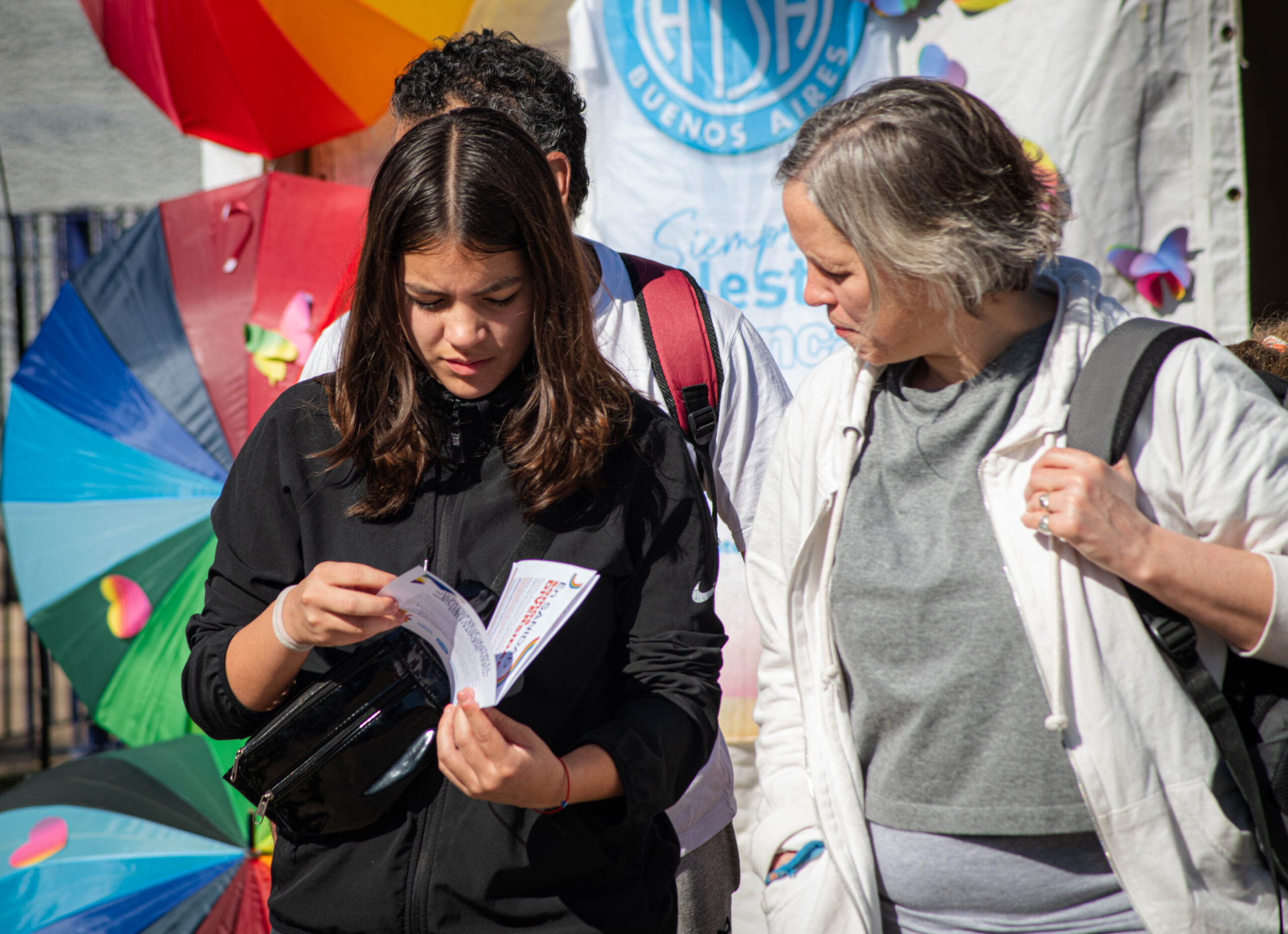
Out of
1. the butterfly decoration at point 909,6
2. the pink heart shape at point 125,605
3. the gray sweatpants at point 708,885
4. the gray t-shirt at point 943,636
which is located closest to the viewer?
the gray t-shirt at point 943,636

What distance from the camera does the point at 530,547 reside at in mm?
1351

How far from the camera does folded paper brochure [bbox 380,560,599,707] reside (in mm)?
1123

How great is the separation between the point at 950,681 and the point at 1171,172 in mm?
2326

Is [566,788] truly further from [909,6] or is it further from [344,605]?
[909,6]

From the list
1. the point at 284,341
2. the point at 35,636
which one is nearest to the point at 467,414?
the point at 284,341

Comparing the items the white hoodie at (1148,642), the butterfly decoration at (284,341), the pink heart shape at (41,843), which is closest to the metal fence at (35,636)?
the butterfly decoration at (284,341)

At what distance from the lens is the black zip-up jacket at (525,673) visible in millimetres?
1269

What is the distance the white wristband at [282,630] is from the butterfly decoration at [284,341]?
7.68 ft

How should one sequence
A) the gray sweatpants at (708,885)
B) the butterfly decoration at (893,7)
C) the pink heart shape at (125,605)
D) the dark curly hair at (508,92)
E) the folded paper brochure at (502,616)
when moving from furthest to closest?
the pink heart shape at (125,605)
the butterfly decoration at (893,7)
the dark curly hair at (508,92)
the gray sweatpants at (708,885)
the folded paper brochure at (502,616)

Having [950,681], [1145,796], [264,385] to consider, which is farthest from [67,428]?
[1145,796]

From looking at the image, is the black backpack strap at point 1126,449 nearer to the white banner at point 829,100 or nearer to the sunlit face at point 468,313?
the sunlit face at point 468,313

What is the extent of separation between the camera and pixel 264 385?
3.48 meters

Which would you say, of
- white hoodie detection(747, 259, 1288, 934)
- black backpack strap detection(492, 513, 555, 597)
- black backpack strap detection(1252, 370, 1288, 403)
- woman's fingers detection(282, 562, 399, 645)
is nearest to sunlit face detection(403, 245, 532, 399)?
black backpack strap detection(492, 513, 555, 597)

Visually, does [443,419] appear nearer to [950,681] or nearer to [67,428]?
[950,681]
